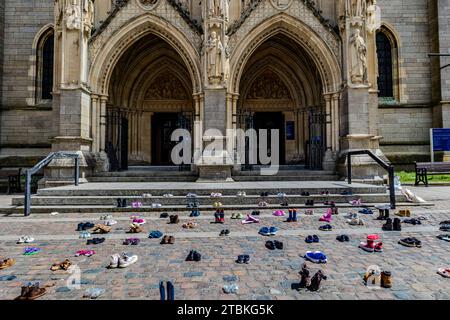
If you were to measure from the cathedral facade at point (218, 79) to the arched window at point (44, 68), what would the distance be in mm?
54

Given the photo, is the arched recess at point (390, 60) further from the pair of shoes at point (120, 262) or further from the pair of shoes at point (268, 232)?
the pair of shoes at point (120, 262)

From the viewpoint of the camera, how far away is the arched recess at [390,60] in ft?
53.6

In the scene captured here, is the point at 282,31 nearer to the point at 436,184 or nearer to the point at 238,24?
the point at 238,24

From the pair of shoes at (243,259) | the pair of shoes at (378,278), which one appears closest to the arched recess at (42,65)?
A: the pair of shoes at (243,259)

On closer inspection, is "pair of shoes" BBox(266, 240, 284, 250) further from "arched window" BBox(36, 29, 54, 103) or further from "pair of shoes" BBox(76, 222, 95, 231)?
"arched window" BBox(36, 29, 54, 103)

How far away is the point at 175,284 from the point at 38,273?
169cm

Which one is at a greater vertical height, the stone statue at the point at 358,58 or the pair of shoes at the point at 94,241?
the stone statue at the point at 358,58

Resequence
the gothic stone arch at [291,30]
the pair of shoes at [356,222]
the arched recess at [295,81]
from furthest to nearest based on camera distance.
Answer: the arched recess at [295,81] → the gothic stone arch at [291,30] → the pair of shoes at [356,222]

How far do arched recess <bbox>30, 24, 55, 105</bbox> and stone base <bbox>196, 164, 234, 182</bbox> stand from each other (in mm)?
10611

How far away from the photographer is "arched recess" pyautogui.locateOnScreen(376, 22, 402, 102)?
16344 millimetres

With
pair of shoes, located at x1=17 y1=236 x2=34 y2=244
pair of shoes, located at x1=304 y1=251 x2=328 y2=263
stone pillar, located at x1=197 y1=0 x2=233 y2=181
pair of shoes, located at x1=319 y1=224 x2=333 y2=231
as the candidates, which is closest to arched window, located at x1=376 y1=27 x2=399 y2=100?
stone pillar, located at x1=197 y1=0 x2=233 y2=181

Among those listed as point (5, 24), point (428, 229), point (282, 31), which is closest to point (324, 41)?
point (282, 31)

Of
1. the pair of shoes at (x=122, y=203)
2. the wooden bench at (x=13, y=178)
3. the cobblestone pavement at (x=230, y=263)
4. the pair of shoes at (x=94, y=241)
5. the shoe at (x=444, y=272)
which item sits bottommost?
the cobblestone pavement at (x=230, y=263)

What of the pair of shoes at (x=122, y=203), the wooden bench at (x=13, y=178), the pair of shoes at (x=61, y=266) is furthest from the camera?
the wooden bench at (x=13, y=178)
